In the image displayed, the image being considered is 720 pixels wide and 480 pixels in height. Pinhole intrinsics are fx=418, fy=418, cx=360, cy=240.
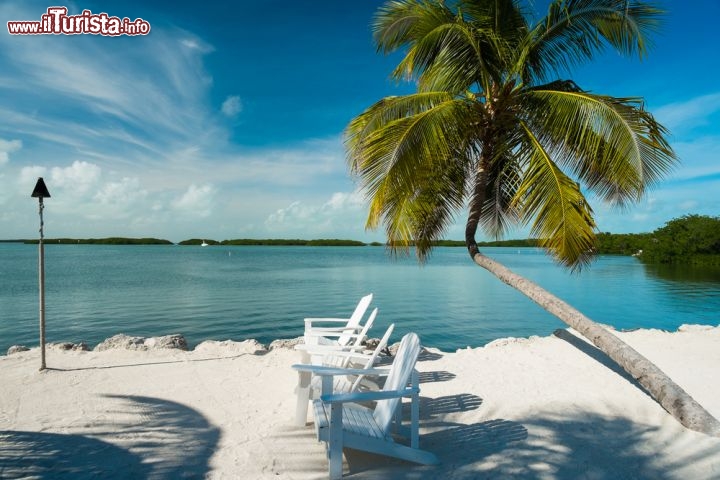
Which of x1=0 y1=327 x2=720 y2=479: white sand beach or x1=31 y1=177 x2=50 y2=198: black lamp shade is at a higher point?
x1=31 y1=177 x2=50 y2=198: black lamp shade

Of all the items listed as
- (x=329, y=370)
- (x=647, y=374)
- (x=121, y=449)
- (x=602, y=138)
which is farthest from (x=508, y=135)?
(x=121, y=449)

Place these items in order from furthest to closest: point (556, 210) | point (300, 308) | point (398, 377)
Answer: point (300, 308)
point (556, 210)
point (398, 377)

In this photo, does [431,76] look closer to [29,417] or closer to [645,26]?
[645,26]

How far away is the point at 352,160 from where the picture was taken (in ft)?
21.3

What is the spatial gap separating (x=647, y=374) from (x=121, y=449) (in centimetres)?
505

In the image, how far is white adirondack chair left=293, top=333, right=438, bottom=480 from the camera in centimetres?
310

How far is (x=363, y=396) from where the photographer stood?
3123mm

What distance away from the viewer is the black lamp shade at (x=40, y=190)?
6086 mm

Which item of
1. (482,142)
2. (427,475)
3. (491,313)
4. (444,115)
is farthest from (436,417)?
(491,313)

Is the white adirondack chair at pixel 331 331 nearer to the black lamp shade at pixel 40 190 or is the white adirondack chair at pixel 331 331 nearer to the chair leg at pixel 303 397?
the chair leg at pixel 303 397

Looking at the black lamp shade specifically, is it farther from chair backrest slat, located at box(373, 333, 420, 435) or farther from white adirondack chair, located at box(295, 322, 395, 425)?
chair backrest slat, located at box(373, 333, 420, 435)

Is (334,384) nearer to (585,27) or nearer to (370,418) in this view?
(370,418)

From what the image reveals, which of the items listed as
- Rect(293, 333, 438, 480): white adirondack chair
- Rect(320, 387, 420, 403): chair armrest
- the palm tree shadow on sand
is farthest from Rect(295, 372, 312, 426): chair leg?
Rect(320, 387, 420, 403): chair armrest

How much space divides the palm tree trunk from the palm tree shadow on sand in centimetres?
412
